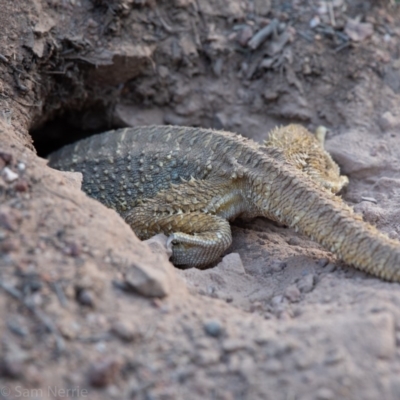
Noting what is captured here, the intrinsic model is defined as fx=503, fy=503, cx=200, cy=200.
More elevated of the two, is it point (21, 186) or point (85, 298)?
point (21, 186)

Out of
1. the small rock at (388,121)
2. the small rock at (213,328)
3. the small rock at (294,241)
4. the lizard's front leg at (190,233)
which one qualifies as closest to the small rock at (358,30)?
the small rock at (388,121)

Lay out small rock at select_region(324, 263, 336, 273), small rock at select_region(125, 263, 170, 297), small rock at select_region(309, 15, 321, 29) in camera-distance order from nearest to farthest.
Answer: small rock at select_region(125, 263, 170, 297)
small rock at select_region(324, 263, 336, 273)
small rock at select_region(309, 15, 321, 29)

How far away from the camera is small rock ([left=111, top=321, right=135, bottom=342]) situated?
2.24 meters

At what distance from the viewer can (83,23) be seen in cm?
474

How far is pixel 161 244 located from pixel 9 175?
1.09 meters

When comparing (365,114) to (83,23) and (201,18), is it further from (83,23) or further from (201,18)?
(83,23)

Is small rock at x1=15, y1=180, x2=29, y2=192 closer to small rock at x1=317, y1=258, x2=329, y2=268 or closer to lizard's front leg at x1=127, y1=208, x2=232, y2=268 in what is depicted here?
lizard's front leg at x1=127, y1=208, x2=232, y2=268

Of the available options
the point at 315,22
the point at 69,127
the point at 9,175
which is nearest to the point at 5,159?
the point at 9,175

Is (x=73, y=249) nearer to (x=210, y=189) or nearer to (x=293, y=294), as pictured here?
(x=293, y=294)

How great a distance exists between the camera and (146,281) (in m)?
2.46

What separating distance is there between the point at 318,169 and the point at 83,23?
2.57 metres

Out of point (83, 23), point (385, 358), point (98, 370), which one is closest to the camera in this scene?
point (98, 370)

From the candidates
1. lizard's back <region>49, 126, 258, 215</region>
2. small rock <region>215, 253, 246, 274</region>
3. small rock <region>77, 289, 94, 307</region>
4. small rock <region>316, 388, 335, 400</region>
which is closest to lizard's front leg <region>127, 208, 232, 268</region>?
small rock <region>215, 253, 246, 274</region>

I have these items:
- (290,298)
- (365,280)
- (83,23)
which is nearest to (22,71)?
(83,23)
